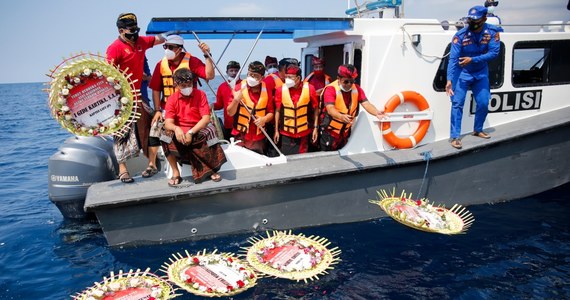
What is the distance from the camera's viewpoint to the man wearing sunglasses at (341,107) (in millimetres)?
4801

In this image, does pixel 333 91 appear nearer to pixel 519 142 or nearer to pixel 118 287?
pixel 519 142

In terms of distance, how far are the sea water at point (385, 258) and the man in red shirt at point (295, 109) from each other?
1223 mm

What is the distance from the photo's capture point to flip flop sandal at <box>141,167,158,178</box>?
4.78 metres

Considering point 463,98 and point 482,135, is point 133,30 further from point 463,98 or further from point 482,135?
Result: point 482,135

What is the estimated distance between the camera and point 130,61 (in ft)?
15.1

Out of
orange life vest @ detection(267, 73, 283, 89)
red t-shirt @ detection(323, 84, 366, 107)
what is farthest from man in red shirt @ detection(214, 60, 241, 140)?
red t-shirt @ detection(323, 84, 366, 107)

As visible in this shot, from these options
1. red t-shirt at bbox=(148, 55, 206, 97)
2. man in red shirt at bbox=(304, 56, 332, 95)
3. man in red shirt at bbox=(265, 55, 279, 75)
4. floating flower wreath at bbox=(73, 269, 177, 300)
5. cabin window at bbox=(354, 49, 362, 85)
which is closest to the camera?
floating flower wreath at bbox=(73, 269, 177, 300)

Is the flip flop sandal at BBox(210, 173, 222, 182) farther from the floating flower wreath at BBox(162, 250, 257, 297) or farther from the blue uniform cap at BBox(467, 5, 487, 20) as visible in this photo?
the blue uniform cap at BBox(467, 5, 487, 20)

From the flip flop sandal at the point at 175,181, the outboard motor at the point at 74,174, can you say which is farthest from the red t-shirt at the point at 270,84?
the outboard motor at the point at 74,174

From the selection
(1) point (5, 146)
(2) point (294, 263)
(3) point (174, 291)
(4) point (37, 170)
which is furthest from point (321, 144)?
(1) point (5, 146)

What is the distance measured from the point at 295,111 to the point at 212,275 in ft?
7.30

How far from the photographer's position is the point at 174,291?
3.76 metres

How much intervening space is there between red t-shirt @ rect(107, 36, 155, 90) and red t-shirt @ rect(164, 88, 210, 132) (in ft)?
1.67

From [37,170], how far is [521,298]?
10.5 metres
